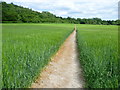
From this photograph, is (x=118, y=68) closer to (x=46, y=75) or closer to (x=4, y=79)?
(x=46, y=75)

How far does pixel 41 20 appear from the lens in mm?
58938

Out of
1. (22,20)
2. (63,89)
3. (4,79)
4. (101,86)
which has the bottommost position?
(63,89)

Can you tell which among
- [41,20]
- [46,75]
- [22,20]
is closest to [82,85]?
[46,75]

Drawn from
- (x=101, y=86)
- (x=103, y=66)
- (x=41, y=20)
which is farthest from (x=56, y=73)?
(x=41, y=20)

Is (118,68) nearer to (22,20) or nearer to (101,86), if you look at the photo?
(101,86)

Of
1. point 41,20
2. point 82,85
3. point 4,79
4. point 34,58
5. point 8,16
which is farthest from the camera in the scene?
point 41,20

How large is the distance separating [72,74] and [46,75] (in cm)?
87

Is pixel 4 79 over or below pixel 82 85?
over

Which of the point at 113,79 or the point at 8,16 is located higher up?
the point at 8,16

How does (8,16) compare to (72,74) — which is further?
(8,16)

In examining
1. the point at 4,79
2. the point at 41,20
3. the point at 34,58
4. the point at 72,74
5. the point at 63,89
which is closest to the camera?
the point at 4,79

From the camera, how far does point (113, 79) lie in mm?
3203

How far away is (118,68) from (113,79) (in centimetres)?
68

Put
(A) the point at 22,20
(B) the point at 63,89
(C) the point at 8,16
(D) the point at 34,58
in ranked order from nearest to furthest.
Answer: (B) the point at 63,89 → (D) the point at 34,58 → (C) the point at 8,16 → (A) the point at 22,20
